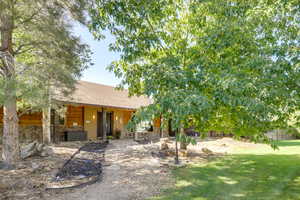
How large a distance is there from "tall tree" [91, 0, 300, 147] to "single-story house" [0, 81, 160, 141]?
552cm

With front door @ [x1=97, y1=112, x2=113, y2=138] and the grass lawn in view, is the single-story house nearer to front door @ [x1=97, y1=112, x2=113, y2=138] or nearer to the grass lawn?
front door @ [x1=97, y1=112, x2=113, y2=138]

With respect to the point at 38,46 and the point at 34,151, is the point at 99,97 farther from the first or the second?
the point at 38,46

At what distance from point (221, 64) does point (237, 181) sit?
3423 mm

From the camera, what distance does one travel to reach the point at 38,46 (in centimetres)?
648

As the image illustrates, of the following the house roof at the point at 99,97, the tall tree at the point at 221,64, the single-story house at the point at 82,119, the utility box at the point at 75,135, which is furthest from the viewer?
the house roof at the point at 99,97

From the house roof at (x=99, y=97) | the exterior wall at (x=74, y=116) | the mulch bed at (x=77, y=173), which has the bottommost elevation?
the mulch bed at (x=77, y=173)

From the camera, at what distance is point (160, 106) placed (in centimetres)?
297

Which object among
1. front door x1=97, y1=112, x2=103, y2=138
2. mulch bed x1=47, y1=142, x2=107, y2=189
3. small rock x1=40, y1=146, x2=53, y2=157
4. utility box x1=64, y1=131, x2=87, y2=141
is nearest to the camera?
mulch bed x1=47, y1=142, x2=107, y2=189

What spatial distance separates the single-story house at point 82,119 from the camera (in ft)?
37.6

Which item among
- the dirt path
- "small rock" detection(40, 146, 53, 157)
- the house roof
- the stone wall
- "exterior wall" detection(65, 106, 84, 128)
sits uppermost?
the house roof

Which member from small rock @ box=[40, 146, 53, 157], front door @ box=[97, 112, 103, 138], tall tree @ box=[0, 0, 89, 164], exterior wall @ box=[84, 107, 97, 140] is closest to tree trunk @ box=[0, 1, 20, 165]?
tall tree @ box=[0, 0, 89, 164]

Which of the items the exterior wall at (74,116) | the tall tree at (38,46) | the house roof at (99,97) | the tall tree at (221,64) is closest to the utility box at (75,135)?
the exterior wall at (74,116)

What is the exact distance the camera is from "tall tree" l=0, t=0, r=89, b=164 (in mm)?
5582

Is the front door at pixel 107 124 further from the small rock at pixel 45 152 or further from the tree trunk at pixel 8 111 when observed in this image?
the tree trunk at pixel 8 111
